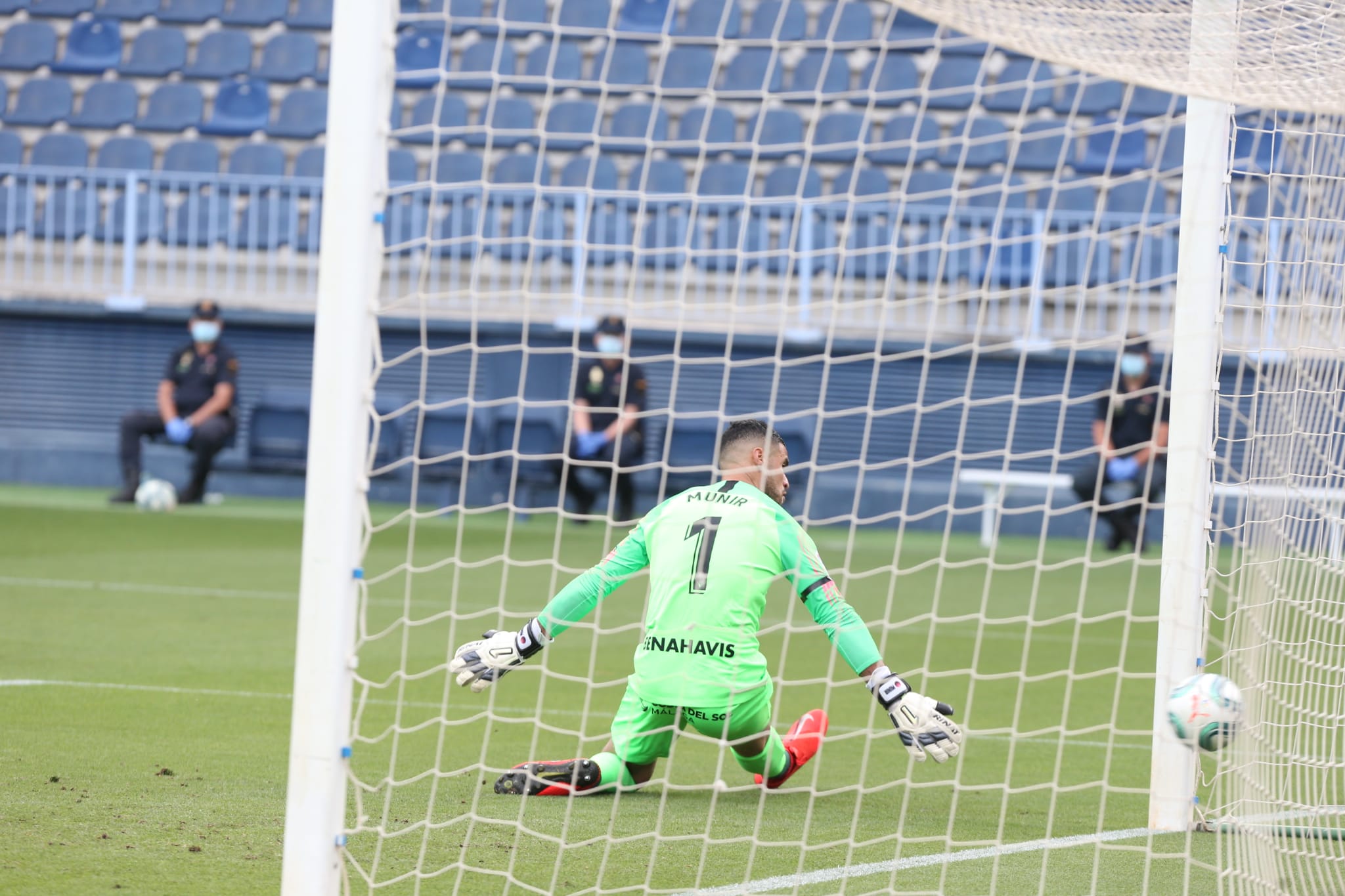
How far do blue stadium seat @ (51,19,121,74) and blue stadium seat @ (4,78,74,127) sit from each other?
13.2 inches

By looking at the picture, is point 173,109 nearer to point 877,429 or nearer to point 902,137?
point 902,137

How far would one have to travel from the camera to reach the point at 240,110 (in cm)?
1792

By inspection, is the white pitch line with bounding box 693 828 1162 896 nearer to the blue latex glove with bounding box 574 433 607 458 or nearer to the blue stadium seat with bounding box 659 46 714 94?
the blue latex glove with bounding box 574 433 607 458

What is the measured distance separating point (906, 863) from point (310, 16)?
658 inches

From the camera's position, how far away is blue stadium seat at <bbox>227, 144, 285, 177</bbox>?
17312 mm

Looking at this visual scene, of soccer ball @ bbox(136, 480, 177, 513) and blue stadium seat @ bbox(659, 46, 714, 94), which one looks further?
blue stadium seat @ bbox(659, 46, 714, 94)

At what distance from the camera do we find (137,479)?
14.4 metres

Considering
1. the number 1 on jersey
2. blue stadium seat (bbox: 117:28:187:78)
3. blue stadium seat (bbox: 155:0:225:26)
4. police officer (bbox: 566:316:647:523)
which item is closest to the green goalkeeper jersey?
the number 1 on jersey

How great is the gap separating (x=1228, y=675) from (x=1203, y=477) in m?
0.53

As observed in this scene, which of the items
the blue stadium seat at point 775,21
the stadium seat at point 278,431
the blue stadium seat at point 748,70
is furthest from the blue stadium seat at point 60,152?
the blue stadium seat at point 775,21

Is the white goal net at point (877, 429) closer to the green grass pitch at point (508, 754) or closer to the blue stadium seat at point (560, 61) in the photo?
the green grass pitch at point (508, 754)

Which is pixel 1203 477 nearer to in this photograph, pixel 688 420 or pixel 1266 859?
pixel 1266 859

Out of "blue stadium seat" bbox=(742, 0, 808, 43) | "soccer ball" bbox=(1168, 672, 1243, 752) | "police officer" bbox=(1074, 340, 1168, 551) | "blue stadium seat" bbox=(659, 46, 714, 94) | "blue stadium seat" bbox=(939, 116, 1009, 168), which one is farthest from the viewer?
"blue stadium seat" bbox=(659, 46, 714, 94)

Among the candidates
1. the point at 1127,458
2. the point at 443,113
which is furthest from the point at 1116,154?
the point at 443,113
